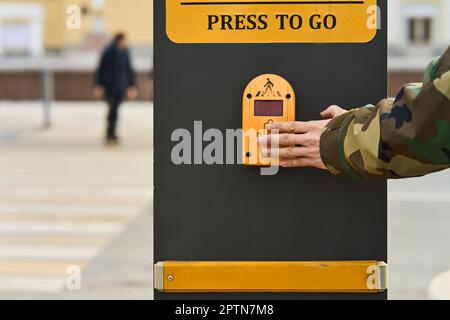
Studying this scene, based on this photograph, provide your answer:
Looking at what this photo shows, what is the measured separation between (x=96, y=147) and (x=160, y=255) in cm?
1227

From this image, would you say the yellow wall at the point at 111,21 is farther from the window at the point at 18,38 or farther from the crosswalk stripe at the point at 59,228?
the crosswalk stripe at the point at 59,228

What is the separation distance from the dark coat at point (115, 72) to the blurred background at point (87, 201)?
0.90 m

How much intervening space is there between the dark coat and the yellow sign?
39.4 ft

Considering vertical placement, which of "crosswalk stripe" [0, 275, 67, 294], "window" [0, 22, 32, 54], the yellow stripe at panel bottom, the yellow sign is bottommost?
"crosswalk stripe" [0, 275, 67, 294]

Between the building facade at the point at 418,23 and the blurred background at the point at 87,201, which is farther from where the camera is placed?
the building facade at the point at 418,23

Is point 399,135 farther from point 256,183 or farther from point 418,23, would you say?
point 418,23

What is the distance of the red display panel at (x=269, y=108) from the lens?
85.1 inches

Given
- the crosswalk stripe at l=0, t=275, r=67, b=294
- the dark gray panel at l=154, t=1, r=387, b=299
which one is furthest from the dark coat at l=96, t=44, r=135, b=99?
the dark gray panel at l=154, t=1, r=387, b=299

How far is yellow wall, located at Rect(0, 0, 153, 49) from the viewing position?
27609 mm

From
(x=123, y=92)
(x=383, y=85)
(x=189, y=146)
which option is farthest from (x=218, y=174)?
(x=123, y=92)

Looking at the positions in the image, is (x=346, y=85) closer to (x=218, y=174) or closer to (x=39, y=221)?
(x=218, y=174)

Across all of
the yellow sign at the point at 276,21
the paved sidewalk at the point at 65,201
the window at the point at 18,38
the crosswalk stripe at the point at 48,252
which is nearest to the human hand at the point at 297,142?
the yellow sign at the point at 276,21

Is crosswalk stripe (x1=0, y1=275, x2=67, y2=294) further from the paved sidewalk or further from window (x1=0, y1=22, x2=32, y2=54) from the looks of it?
window (x1=0, y1=22, x2=32, y2=54)

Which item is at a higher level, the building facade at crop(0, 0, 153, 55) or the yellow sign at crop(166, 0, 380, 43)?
the building facade at crop(0, 0, 153, 55)
